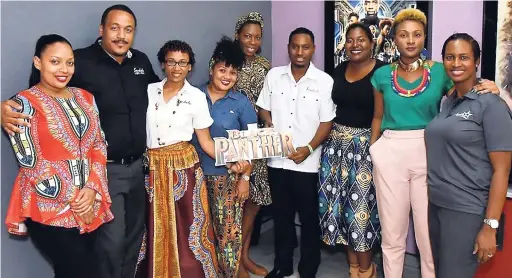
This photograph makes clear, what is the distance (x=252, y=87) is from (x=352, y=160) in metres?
0.83

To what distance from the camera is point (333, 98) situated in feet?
10.2

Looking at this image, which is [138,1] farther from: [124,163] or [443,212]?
[443,212]

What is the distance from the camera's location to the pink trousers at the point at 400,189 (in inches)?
106

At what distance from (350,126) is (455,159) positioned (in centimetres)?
96

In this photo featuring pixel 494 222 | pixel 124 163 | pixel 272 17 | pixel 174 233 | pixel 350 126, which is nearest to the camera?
pixel 494 222

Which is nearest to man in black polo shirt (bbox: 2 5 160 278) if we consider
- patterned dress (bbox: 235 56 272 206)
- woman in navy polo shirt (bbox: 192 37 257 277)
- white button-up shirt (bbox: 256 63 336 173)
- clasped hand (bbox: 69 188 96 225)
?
clasped hand (bbox: 69 188 96 225)

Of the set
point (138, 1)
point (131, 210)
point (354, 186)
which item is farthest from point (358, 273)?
point (138, 1)


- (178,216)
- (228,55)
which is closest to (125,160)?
(178,216)

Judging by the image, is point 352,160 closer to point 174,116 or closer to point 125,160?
point 174,116

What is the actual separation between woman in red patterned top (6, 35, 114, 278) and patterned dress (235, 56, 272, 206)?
1172 millimetres

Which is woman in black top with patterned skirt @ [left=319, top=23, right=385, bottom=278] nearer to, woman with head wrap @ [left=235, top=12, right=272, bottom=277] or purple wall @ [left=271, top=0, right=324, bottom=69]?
woman with head wrap @ [left=235, top=12, right=272, bottom=277]

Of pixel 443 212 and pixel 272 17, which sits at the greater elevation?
pixel 272 17

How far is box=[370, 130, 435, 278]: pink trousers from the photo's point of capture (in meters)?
2.70

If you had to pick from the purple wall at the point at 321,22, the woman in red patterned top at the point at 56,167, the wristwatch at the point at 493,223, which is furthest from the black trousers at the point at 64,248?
the purple wall at the point at 321,22
